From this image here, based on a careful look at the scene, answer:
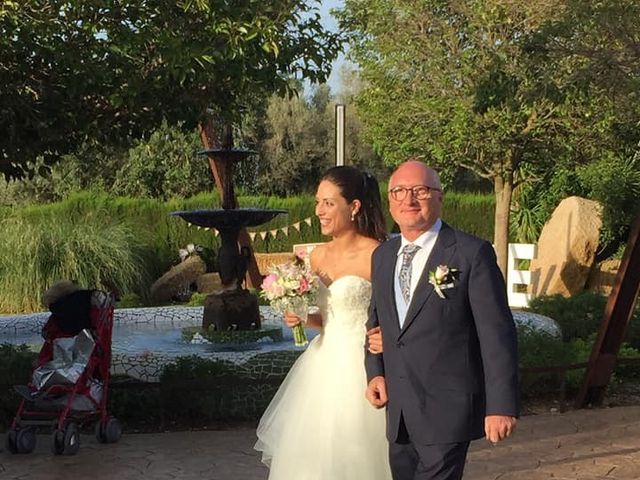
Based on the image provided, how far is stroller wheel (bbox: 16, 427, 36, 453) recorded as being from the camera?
7.35 m

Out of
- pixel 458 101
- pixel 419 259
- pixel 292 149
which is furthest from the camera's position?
pixel 292 149

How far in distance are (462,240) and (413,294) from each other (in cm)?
30

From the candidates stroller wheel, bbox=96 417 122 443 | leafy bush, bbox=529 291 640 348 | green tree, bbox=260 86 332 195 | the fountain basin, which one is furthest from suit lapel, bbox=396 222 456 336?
green tree, bbox=260 86 332 195

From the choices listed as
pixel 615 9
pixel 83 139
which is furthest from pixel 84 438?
pixel 615 9

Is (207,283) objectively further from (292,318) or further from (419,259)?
(419,259)

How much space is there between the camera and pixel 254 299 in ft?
40.5

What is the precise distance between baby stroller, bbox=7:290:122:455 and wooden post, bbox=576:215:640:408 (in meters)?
4.30

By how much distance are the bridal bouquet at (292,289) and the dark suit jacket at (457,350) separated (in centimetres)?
85

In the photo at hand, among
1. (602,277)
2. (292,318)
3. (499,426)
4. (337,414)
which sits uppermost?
(292,318)

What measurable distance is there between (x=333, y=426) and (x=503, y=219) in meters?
16.9

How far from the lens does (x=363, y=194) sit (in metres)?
4.88

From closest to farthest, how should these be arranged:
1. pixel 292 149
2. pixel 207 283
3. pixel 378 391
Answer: pixel 378 391 < pixel 207 283 < pixel 292 149

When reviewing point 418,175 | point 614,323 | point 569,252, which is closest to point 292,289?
point 418,175

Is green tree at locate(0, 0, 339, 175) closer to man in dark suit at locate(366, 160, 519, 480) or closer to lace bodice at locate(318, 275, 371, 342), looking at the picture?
lace bodice at locate(318, 275, 371, 342)
